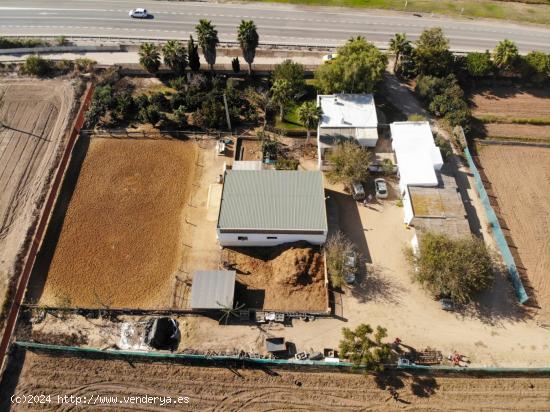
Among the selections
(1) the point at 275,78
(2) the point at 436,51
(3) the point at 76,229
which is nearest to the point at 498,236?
(2) the point at 436,51

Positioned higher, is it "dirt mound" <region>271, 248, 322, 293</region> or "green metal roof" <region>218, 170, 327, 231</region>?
"green metal roof" <region>218, 170, 327, 231</region>

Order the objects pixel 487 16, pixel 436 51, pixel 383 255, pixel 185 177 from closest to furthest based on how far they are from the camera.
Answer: pixel 383 255 → pixel 185 177 → pixel 436 51 → pixel 487 16

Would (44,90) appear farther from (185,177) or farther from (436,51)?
(436,51)

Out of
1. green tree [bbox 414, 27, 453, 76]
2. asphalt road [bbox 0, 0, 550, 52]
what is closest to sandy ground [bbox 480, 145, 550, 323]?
green tree [bbox 414, 27, 453, 76]

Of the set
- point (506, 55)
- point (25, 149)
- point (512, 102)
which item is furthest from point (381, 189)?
point (25, 149)

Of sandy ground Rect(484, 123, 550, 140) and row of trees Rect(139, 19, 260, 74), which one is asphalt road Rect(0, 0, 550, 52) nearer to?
row of trees Rect(139, 19, 260, 74)

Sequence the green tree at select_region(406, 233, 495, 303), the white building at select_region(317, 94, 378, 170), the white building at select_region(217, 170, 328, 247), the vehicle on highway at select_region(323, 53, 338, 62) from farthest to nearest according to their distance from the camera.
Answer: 1. the vehicle on highway at select_region(323, 53, 338, 62)
2. the white building at select_region(317, 94, 378, 170)
3. the white building at select_region(217, 170, 328, 247)
4. the green tree at select_region(406, 233, 495, 303)

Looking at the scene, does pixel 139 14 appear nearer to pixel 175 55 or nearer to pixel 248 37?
pixel 175 55
